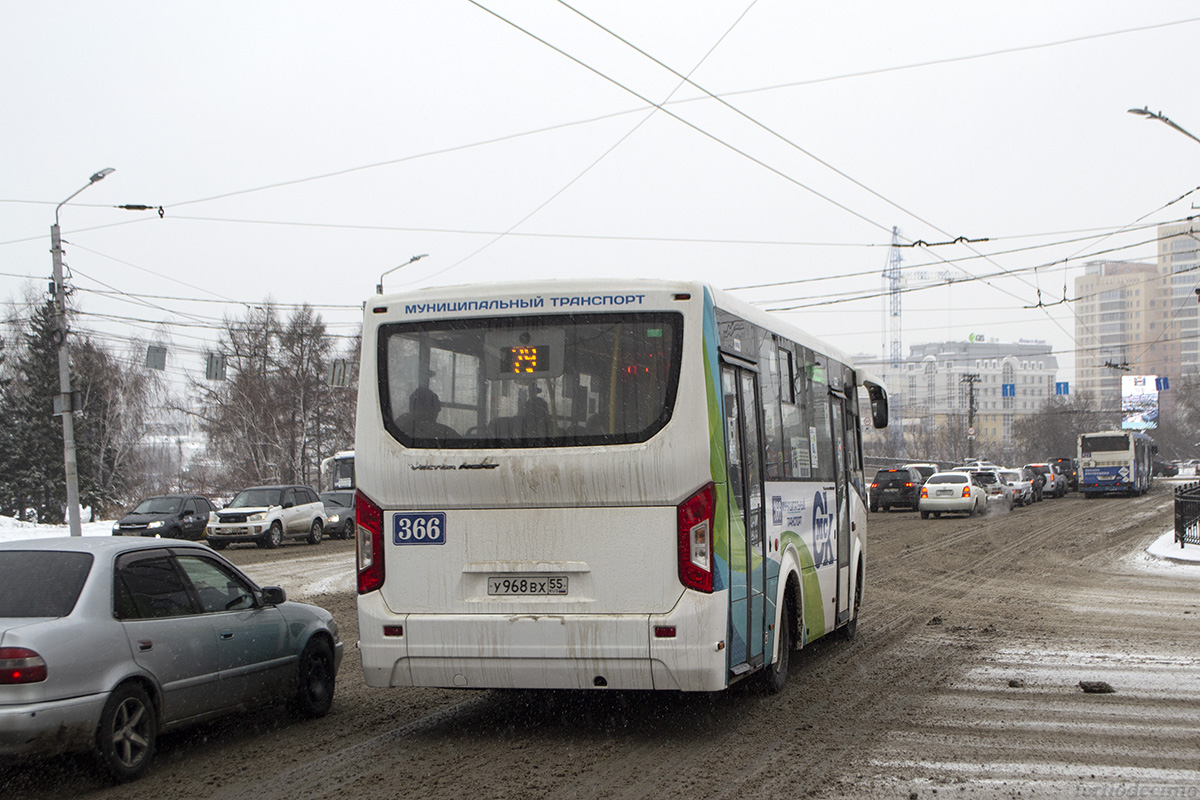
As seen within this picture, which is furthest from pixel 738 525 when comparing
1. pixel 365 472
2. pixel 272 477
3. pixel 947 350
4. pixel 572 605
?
pixel 947 350

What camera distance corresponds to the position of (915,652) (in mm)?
11297

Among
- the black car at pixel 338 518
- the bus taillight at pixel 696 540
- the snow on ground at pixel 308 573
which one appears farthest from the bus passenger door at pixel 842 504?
the black car at pixel 338 518

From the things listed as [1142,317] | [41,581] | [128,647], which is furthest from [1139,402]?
[41,581]

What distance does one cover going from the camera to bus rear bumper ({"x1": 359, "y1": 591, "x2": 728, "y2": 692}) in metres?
6.93

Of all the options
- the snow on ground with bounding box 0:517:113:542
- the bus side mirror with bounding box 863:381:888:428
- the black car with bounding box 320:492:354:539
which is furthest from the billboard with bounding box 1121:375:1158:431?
the bus side mirror with bounding box 863:381:888:428

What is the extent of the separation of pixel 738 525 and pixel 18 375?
66.4 metres

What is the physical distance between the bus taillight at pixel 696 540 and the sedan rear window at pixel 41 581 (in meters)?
3.31

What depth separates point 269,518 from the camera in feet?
103

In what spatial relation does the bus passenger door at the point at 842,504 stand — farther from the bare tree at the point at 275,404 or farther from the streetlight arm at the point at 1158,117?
the bare tree at the point at 275,404

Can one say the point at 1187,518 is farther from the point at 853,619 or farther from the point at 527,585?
the point at 527,585

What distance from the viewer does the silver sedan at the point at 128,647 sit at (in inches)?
229

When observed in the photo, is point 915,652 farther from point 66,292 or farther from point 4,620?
point 66,292

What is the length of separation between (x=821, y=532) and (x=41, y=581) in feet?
20.7

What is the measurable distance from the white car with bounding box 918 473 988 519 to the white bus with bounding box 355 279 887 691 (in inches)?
1314
